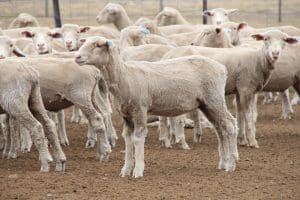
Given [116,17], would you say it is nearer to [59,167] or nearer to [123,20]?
[123,20]

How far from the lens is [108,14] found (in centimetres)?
2036

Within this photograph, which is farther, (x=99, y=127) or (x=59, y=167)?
(x=99, y=127)

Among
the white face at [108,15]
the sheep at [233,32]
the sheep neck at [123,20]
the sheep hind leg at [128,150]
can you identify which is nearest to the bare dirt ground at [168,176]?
the sheep hind leg at [128,150]

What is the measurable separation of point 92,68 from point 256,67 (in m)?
2.62

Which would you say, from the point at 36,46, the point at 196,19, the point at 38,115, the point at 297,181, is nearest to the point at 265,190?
the point at 297,181

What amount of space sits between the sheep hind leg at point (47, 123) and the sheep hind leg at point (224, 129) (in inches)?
73.0

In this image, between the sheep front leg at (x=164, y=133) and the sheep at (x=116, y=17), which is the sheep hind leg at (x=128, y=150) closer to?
the sheep front leg at (x=164, y=133)

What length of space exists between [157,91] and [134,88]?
315mm

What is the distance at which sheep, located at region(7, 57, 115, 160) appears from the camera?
11.3 m

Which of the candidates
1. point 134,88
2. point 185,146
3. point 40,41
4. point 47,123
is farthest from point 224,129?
point 40,41

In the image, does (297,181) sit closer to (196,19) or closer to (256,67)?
(256,67)

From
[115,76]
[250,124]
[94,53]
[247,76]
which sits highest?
[94,53]

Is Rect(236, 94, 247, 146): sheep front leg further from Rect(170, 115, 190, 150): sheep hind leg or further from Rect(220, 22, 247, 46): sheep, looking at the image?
Rect(220, 22, 247, 46): sheep

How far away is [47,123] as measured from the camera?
1048 centimetres
